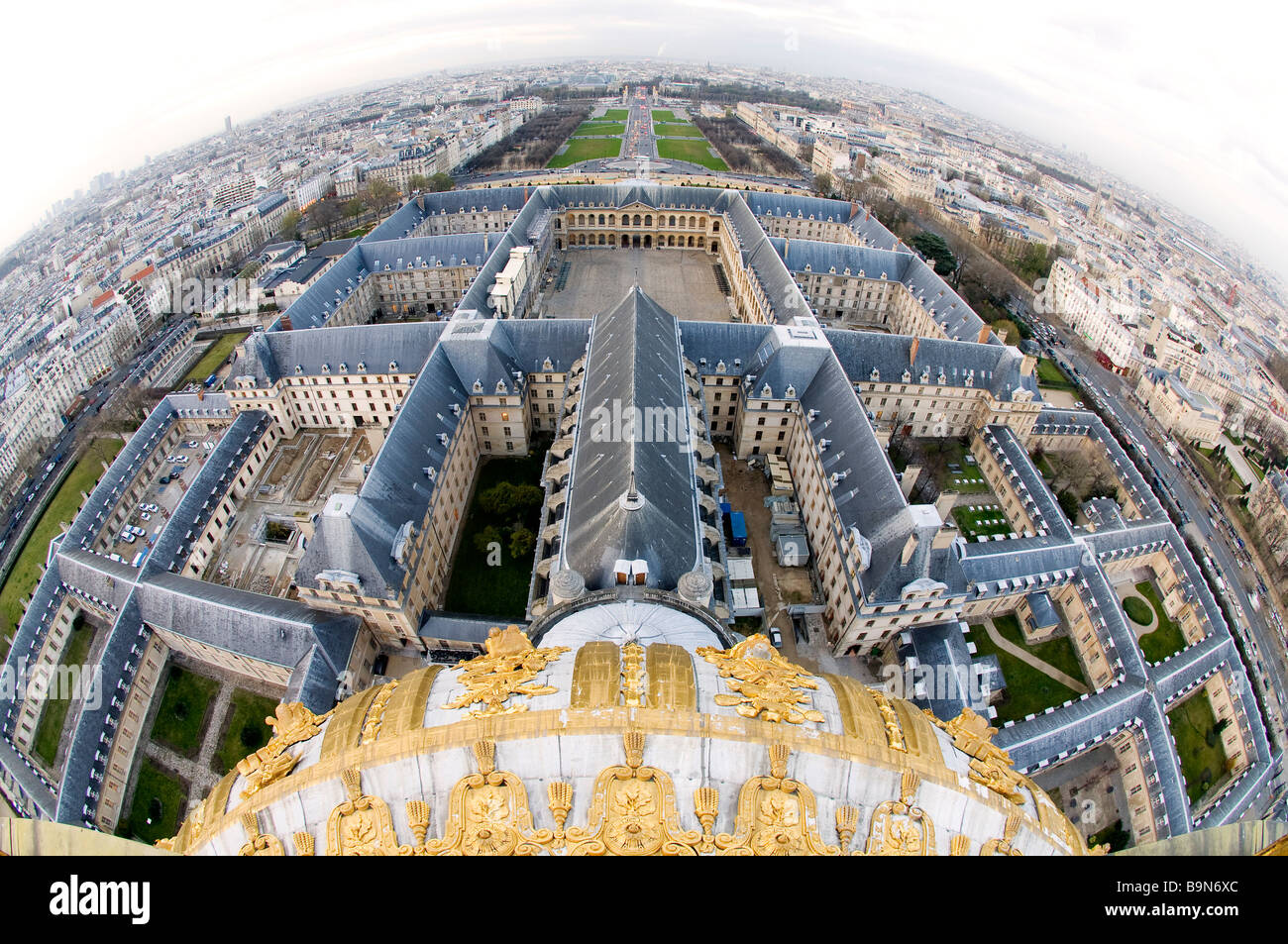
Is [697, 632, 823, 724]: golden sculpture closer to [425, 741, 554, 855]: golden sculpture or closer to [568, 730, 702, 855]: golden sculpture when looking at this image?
[568, 730, 702, 855]: golden sculpture

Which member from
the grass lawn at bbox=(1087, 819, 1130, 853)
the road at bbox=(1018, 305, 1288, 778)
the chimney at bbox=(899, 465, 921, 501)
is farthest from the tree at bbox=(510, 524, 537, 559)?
the road at bbox=(1018, 305, 1288, 778)

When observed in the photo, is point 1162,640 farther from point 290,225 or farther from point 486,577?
point 290,225

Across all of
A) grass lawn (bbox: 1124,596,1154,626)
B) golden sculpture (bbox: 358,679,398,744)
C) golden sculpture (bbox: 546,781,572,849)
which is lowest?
golden sculpture (bbox: 546,781,572,849)

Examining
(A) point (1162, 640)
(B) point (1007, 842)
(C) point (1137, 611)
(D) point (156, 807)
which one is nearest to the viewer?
(B) point (1007, 842)

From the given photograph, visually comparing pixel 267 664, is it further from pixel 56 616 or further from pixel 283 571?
pixel 56 616

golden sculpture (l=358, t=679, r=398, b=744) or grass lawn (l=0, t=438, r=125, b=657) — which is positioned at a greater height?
grass lawn (l=0, t=438, r=125, b=657)

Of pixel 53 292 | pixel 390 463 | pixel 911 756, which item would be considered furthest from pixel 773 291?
pixel 53 292


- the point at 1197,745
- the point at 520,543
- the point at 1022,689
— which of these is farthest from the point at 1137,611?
the point at 520,543
